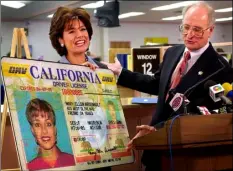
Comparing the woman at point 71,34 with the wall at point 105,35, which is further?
the wall at point 105,35

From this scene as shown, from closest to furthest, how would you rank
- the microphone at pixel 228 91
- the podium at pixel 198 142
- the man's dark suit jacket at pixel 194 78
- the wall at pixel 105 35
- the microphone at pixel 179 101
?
1. the podium at pixel 198 142
2. the microphone at pixel 228 91
3. the microphone at pixel 179 101
4. the man's dark suit jacket at pixel 194 78
5. the wall at pixel 105 35

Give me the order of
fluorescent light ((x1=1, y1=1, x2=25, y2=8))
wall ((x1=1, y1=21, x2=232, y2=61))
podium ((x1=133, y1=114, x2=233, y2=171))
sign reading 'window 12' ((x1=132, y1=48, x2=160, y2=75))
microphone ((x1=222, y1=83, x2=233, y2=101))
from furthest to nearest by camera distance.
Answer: wall ((x1=1, y1=21, x2=232, y2=61))
fluorescent light ((x1=1, y1=1, x2=25, y2=8))
sign reading 'window 12' ((x1=132, y1=48, x2=160, y2=75))
microphone ((x1=222, y1=83, x2=233, y2=101))
podium ((x1=133, y1=114, x2=233, y2=171))

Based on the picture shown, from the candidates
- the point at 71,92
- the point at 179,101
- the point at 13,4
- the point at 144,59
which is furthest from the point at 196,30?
the point at 13,4

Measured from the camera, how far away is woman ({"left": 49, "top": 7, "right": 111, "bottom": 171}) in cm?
183

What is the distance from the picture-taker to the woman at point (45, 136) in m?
1.53

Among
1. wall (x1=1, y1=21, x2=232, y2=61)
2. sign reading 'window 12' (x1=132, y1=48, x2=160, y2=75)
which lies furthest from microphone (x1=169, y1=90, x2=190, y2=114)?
wall (x1=1, y1=21, x2=232, y2=61)

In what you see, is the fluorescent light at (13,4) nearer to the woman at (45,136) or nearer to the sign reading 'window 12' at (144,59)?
the sign reading 'window 12' at (144,59)

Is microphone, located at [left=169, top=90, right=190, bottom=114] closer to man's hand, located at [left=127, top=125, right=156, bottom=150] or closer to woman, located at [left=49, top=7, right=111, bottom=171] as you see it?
man's hand, located at [left=127, top=125, right=156, bottom=150]

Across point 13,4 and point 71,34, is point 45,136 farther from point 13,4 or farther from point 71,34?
point 13,4

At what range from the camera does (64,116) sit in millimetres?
1664

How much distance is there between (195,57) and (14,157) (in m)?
1.47

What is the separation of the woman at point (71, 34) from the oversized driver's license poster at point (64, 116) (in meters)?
0.10

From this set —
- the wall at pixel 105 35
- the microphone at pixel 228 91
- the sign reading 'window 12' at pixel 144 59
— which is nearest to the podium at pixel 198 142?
the microphone at pixel 228 91

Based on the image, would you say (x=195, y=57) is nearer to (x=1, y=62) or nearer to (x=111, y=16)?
(x=1, y=62)
